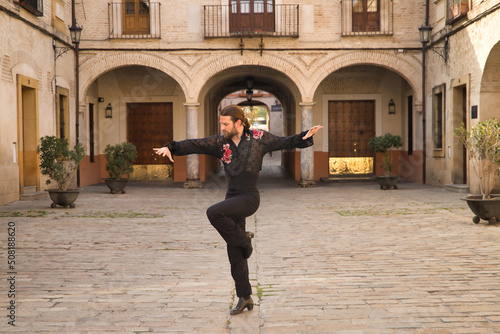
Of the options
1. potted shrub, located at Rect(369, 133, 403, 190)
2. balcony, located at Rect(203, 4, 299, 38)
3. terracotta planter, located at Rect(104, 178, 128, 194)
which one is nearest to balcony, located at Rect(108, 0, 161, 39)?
balcony, located at Rect(203, 4, 299, 38)

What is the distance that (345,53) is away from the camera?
17.6 meters

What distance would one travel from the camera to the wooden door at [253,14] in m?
17.6

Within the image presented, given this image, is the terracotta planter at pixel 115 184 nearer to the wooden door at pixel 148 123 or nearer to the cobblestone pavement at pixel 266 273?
the cobblestone pavement at pixel 266 273

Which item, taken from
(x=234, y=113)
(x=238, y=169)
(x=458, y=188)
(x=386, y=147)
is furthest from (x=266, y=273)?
(x=386, y=147)

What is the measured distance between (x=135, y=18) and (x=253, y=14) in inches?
144

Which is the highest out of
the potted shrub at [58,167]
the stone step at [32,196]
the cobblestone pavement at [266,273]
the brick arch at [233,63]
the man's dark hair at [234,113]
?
the brick arch at [233,63]

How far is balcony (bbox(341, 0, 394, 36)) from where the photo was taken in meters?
17.5

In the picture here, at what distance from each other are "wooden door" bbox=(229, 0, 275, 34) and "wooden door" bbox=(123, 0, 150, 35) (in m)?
2.64

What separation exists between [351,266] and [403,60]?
42.1 ft

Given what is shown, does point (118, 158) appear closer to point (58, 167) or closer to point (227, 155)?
point (58, 167)

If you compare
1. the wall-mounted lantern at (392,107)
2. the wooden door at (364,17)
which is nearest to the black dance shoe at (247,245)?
the wooden door at (364,17)

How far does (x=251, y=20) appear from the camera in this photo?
17.6m

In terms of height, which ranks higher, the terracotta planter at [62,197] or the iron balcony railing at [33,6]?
the iron balcony railing at [33,6]

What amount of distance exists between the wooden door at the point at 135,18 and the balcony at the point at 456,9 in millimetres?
8824
